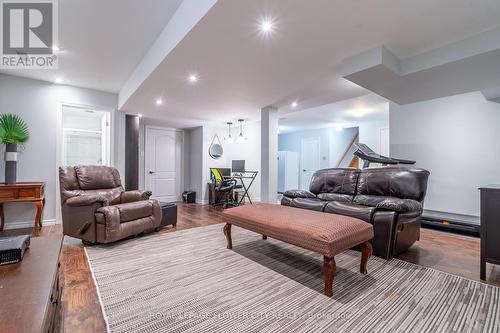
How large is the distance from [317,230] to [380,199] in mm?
1751

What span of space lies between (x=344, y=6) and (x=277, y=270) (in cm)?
231

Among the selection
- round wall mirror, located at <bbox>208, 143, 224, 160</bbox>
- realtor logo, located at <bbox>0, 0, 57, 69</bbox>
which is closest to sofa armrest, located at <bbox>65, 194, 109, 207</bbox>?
realtor logo, located at <bbox>0, 0, 57, 69</bbox>

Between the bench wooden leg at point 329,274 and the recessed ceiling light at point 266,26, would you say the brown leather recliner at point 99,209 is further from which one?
the recessed ceiling light at point 266,26

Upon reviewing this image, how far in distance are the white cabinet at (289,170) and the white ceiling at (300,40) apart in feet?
15.0

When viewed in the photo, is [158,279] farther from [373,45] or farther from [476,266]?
[476,266]

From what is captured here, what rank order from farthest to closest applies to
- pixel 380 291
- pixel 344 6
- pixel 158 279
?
1. pixel 158 279
2. pixel 380 291
3. pixel 344 6

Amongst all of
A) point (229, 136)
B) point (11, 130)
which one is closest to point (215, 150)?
point (229, 136)

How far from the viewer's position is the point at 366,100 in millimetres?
4359

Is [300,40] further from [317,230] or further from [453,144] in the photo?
[453,144]

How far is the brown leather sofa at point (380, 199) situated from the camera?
8.01 ft

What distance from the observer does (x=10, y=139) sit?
337cm

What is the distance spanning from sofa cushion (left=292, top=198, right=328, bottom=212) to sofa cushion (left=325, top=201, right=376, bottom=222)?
0.09 metres

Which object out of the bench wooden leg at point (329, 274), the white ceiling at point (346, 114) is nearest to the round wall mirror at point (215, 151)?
the white ceiling at point (346, 114)

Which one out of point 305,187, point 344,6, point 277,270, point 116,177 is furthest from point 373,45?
point 305,187
